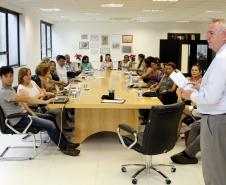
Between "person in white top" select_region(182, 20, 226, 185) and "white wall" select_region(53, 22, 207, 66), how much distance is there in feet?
46.2

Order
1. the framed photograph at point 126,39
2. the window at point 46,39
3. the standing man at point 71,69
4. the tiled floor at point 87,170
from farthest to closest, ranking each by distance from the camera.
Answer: the framed photograph at point 126,39 → the window at point 46,39 → the standing man at point 71,69 → the tiled floor at point 87,170

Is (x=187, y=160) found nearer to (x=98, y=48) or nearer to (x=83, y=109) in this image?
(x=83, y=109)

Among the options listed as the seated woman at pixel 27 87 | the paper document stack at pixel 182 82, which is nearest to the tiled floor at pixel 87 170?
the seated woman at pixel 27 87

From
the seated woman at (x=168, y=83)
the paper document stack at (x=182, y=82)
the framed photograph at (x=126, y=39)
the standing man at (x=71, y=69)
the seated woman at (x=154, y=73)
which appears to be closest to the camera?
the paper document stack at (x=182, y=82)

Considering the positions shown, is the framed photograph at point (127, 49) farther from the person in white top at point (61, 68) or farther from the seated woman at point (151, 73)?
the person in white top at point (61, 68)

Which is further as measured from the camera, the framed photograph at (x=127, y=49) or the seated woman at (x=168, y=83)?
the framed photograph at (x=127, y=49)

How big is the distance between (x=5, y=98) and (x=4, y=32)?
610cm

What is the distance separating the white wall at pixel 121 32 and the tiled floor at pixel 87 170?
12.0 meters

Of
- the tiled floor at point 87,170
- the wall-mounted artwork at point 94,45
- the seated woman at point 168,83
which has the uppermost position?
the wall-mounted artwork at point 94,45

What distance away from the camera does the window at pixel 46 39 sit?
15016 millimetres

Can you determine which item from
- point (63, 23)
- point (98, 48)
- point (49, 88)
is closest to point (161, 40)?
point (98, 48)

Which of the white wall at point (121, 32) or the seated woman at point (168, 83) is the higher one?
the white wall at point (121, 32)

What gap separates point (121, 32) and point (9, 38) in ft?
23.6

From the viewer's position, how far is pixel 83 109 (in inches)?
191
